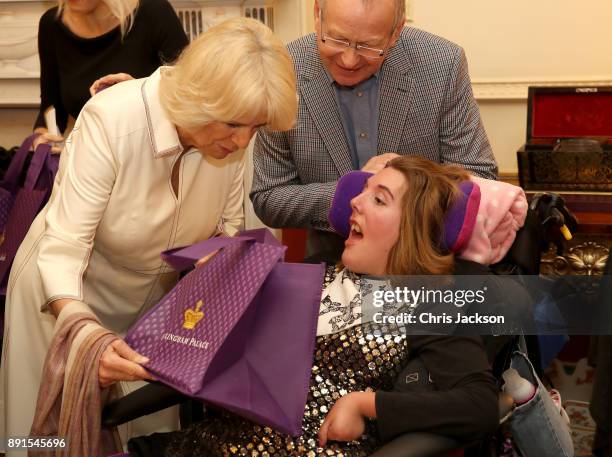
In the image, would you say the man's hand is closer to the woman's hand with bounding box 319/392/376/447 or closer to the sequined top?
the sequined top

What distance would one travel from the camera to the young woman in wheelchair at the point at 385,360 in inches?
68.7

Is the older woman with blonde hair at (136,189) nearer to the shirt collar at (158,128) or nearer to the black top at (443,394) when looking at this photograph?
the shirt collar at (158,128)

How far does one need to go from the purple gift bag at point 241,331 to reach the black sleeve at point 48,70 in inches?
59.7

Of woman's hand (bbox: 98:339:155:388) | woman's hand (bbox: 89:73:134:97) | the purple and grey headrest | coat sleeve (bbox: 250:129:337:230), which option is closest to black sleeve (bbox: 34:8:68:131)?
woman's hand (bbox: 89:73:134:97)

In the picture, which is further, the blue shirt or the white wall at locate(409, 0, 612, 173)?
the white wall at locate(409, 0, 612, 173)

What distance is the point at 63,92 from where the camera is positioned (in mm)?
3025

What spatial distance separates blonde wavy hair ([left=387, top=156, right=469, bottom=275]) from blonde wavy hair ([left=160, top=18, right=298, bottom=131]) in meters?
0.37

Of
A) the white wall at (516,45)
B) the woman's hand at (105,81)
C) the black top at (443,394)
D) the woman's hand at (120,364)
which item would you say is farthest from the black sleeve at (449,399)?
the white wall at (516,45)

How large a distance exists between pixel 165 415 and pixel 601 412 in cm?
134

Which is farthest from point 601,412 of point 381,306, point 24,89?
point 24,89

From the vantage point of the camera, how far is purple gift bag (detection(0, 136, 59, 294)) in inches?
104

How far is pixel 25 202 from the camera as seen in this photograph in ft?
8.79

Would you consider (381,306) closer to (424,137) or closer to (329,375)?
(329,375)

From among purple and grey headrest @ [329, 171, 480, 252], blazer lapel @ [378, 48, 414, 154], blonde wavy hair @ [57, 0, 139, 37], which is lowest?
purple and grey headrest @ [329, 171, 480, 252]
